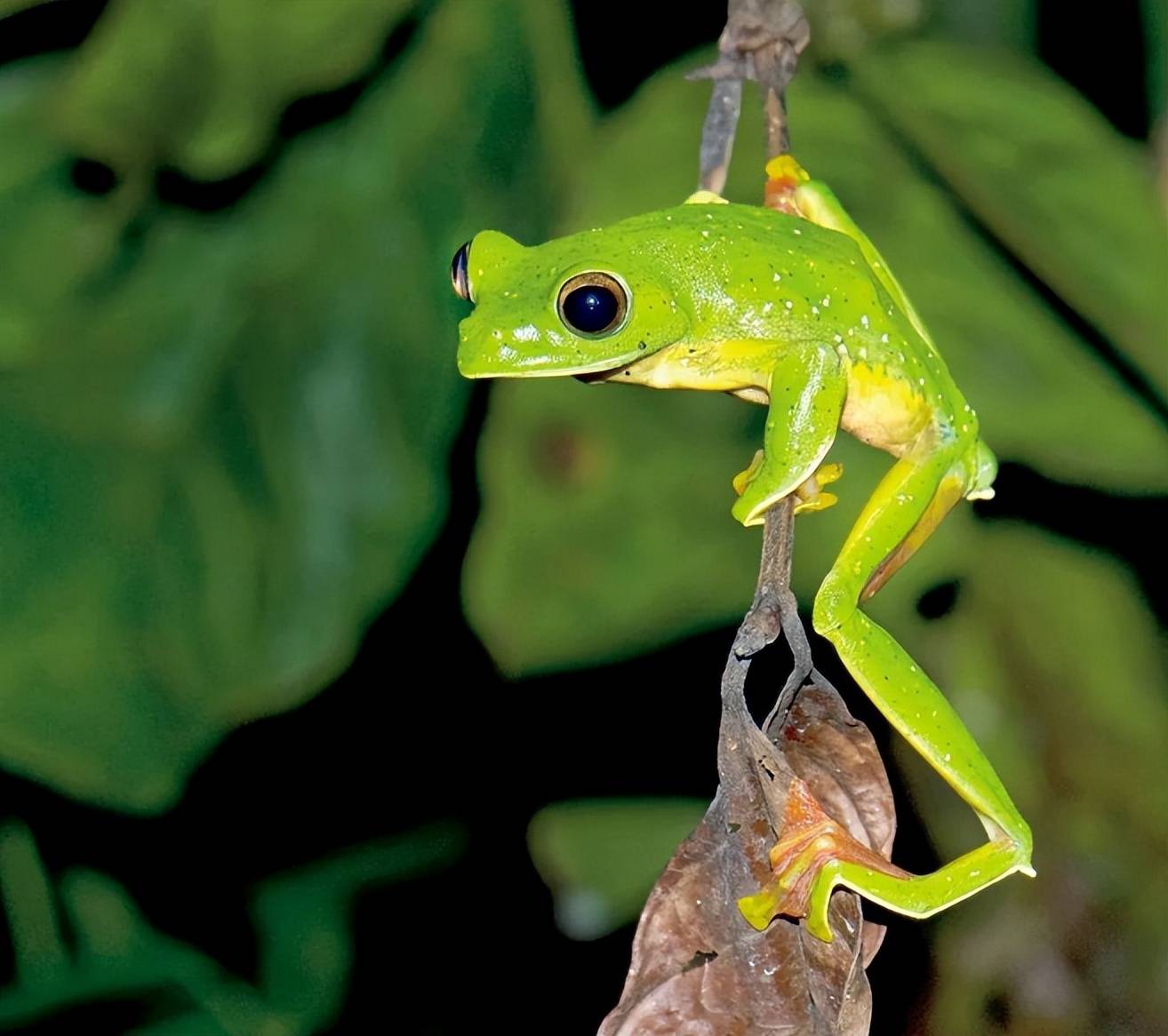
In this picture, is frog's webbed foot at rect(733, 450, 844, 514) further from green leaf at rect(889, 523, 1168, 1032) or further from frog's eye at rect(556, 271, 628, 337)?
green leaf at rect(889, 523, 1168, 1032)

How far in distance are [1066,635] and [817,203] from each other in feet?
1.92

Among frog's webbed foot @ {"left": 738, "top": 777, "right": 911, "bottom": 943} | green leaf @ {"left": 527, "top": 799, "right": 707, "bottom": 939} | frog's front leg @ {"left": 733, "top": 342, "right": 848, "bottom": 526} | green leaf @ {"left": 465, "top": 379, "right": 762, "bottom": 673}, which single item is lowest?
green leaf @ {"left": 527, "top": 799, "right": 707, "bottom": 939}

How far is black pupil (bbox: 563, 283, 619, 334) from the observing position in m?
0.72

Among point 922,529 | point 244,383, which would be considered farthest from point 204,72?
point 922,529

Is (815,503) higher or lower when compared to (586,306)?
→ lower

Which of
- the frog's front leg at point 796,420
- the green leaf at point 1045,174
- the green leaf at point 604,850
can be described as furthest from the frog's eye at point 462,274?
the green leaf at point 604,850

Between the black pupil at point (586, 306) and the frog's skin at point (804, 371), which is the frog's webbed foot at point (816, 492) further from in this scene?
the black pupil at point (586, 306)

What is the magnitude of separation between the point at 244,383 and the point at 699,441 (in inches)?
20.6

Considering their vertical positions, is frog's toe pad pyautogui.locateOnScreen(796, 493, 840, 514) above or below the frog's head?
below

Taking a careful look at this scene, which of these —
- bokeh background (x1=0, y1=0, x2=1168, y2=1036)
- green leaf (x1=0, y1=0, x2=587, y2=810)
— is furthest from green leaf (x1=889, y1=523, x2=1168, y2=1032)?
green leaf (x1=0, y1=0, x2=587, y2=810)

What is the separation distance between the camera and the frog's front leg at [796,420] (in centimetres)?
76

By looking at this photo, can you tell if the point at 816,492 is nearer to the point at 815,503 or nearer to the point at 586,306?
the point at 815,503

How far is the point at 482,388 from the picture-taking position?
4.38 feet

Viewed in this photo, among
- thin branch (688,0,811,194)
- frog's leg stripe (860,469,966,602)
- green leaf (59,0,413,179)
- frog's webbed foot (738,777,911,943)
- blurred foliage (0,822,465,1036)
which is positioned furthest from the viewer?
blurred foliage (0,822,465,1036)
